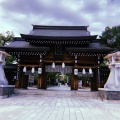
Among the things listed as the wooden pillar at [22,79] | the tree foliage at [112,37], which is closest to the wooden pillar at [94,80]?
the tree foliage at [112,37]

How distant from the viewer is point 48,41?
19203 millimetres

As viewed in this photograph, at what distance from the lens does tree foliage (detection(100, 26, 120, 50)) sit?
20719 millimetres

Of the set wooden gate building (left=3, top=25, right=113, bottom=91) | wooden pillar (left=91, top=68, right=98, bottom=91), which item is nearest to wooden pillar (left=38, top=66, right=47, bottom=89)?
wooden gate building (left=3, top=25, right=113, bottom=91)

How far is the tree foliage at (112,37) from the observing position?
20719mm

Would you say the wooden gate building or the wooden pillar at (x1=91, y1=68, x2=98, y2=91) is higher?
the wooden gate building

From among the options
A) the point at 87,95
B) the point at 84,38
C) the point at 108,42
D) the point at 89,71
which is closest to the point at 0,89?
the point at 87,95

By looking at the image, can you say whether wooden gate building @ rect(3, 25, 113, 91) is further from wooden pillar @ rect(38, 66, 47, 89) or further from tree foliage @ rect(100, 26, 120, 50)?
tree foliage @ rect(100, 26, 120, 50)

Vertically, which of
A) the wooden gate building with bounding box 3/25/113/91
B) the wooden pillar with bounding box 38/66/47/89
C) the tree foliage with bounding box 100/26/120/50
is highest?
the tree foliage with bounding box 100/26/120/50

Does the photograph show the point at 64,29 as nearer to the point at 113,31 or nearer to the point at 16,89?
the point at 113,31

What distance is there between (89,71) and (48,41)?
5860 mm

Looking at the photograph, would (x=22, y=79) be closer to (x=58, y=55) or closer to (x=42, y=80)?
(x=42, y=80)

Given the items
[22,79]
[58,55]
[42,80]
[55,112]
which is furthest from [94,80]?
[55,112]

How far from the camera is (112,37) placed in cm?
2097

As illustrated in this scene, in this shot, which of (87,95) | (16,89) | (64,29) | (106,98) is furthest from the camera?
(64,29)
